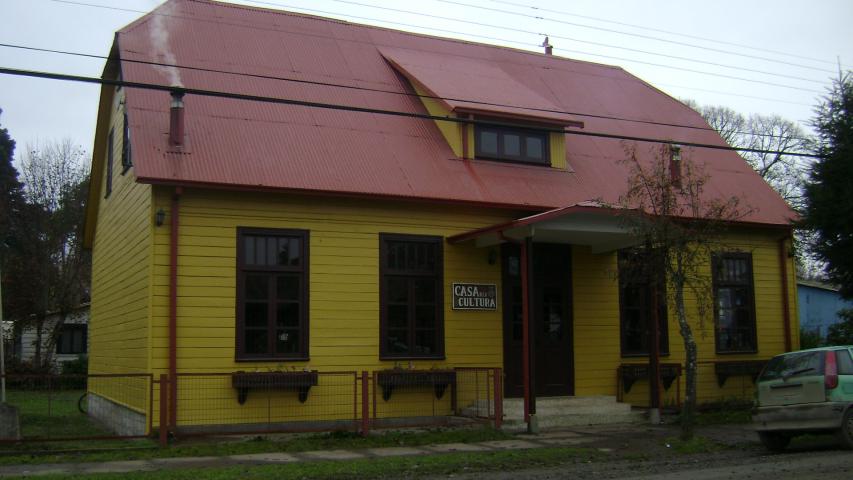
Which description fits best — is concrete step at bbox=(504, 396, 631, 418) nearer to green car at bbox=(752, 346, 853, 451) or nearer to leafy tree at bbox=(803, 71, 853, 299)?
green car at bbox=(752, 346, 853, 451)

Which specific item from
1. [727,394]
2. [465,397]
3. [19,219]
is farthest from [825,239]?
[19,219]

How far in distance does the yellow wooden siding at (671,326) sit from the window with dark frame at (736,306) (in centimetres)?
16

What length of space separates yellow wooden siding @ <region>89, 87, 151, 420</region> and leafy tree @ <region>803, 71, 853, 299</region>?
1399cm

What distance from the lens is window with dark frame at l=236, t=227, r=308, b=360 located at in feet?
48.5

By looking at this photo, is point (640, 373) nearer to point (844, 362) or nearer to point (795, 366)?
point (795, 366)

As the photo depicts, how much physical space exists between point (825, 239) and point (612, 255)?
15.9 feet

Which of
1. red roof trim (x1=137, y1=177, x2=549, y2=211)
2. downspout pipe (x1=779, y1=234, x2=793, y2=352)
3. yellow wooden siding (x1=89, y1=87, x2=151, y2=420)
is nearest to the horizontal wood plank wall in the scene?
red roof trim (x1=137, y1=177, x2=549, y2=211)

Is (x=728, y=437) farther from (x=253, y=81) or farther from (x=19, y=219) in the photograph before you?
(x=19, y=219)

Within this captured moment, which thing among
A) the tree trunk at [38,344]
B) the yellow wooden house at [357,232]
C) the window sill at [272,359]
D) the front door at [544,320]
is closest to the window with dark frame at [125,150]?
the yellow wooden house at [357,232]

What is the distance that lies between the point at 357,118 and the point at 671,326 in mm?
8304

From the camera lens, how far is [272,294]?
15070 mm

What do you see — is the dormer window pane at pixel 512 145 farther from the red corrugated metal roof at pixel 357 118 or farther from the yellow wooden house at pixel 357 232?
the red corrugated metal roof at pixel 357 118

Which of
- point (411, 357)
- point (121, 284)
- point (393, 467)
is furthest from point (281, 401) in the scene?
point (121, 284)

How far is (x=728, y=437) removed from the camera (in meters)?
14.9
